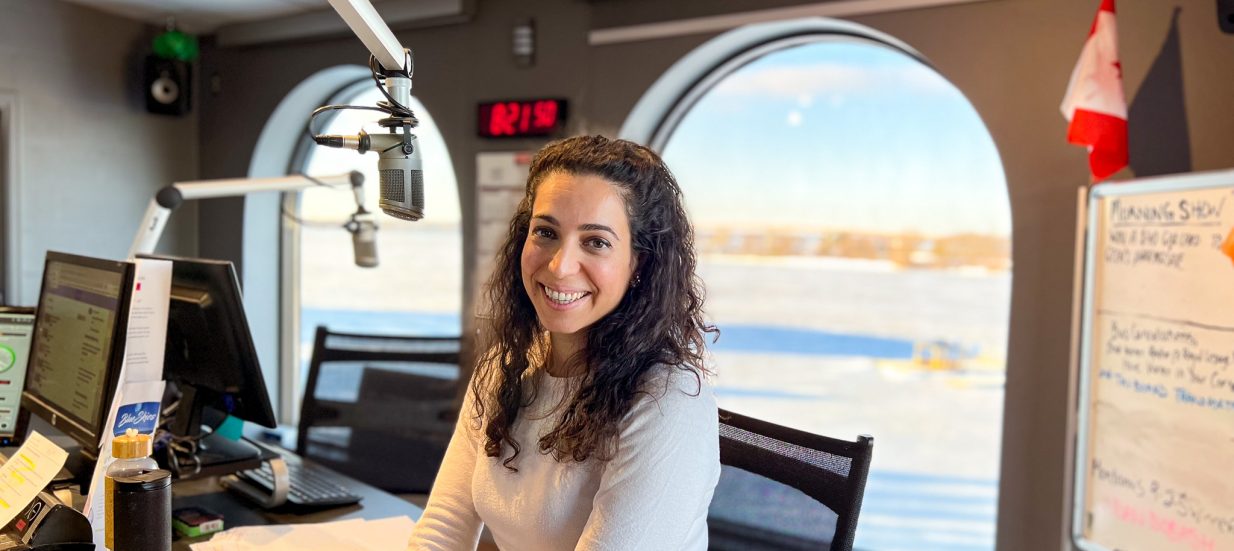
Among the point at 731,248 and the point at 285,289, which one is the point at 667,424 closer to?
the point at 731,248

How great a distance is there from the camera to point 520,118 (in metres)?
3.86

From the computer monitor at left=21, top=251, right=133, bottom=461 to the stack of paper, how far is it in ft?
0.85

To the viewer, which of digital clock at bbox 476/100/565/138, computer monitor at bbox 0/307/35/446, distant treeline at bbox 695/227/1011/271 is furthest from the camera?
digital clock at bbox 476/100/565/138

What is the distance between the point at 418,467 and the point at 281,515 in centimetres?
70

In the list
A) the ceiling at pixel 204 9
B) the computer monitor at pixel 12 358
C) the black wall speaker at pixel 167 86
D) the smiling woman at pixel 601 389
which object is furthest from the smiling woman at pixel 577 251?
the black wall speaker at pixel 167 86

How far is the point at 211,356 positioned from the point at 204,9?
3391 mm

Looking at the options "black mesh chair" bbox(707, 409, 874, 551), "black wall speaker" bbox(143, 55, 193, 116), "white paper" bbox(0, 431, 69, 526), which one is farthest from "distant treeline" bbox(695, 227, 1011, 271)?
"black wall speaker" bbox(143, 55, 193, 116)

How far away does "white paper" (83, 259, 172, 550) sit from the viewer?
1.46 metres

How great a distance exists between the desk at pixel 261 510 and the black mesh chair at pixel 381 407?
527 millimetres

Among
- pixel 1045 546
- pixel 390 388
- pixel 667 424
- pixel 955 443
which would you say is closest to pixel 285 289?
pixel 390 388

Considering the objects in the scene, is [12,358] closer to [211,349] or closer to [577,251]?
[211,349]

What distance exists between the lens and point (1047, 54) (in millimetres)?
2623

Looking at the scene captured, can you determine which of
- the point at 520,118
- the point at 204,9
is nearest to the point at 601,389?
the point at 520,118

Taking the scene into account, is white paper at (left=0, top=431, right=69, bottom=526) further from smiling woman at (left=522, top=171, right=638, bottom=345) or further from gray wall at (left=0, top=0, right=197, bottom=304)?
gray wall at (left=0, top=0, right=197, bottom=304)
